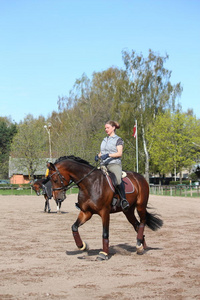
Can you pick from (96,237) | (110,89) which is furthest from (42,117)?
(96,237)

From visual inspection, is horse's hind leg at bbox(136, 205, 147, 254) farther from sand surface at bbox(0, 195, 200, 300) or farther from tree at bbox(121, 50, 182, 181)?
tree at bbox(121, 50, 182, 181)

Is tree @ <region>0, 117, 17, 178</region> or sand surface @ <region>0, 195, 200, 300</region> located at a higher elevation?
tree @ <region>0, 117, 17, 178</region>

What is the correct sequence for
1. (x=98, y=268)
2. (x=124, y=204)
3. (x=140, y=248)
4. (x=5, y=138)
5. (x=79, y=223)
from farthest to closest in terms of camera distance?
(x=5, y=138) < (x=140, y=248) < (x=124, y=204) < (x=79, y=223) < (x=98, y=268)

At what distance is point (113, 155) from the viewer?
931 cm

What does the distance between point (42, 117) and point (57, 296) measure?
89.2 m

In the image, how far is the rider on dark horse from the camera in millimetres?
9414

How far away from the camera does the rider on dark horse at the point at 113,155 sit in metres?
9.41

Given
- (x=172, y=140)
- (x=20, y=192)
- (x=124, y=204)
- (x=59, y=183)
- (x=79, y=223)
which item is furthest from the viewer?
(x=172, y=140)

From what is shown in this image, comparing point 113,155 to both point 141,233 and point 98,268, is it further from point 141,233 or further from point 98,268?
point 98,268

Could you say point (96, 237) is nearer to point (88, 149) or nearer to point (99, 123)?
point (88, 149)

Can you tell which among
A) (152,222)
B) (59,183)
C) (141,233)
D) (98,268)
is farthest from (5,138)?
(98,268)

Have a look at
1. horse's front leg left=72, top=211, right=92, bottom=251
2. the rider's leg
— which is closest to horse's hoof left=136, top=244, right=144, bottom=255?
the rider's leg

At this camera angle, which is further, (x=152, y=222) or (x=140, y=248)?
(x=152, y=222)

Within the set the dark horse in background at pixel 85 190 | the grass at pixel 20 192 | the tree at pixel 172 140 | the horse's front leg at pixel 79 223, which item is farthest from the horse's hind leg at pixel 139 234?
the tree at pixel 172 140
